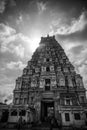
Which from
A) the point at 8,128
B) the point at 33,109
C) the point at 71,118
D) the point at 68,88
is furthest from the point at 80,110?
the point at 8,128

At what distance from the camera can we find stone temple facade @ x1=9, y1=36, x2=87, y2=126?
18.2 m

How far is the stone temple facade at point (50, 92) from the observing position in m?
18.2

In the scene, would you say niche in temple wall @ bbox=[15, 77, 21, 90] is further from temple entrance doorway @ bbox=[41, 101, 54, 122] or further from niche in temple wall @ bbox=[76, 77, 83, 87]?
niche in temple wall @ bbox=[76, 77, 83, 87]

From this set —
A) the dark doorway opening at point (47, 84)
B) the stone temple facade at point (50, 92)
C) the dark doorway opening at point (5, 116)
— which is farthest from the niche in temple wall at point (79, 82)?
the dark doorway opening at point (5, 116)

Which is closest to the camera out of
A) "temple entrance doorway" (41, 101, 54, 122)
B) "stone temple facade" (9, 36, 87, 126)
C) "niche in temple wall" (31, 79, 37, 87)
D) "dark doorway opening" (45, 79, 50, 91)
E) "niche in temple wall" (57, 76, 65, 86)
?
"stone temple facade" (9, 36, 87, 126)

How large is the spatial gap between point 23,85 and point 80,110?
1622cm

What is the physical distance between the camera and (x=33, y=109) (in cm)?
2048

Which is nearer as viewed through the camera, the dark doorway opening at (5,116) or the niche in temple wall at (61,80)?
the dark doorway opening at (5,116)

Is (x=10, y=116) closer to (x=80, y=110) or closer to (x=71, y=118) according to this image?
(x=71, y=118)

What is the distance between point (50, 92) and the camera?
76.2 ft

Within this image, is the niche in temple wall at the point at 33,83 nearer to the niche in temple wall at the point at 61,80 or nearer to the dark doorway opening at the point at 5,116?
the niche in temple wall at the point at 61,80

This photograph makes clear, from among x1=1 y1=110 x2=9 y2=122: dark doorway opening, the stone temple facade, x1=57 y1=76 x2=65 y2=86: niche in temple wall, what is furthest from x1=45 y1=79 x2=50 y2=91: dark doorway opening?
x1=1 y1=110 x2=9 y2=122: dark doorway opening

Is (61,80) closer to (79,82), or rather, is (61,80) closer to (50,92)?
(50,92)

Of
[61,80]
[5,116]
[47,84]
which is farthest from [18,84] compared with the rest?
[61,80]
